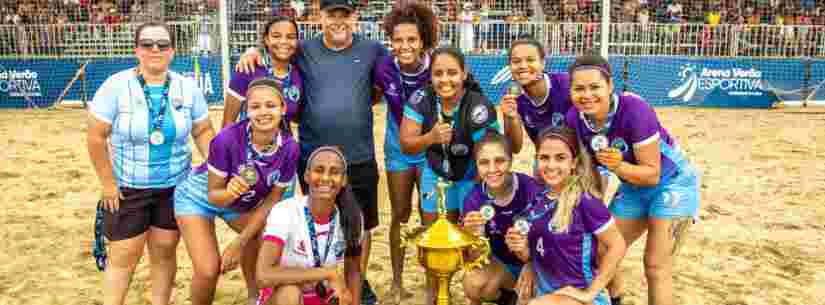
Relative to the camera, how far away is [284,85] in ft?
13.8

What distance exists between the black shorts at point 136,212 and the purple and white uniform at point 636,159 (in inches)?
89.3

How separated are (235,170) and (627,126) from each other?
202 centimetres

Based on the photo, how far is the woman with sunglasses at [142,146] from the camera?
3.69 metres

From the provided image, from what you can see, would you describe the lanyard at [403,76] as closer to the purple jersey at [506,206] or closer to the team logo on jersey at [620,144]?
the purple jersey at [506,206]

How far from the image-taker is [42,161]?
930 centimetres

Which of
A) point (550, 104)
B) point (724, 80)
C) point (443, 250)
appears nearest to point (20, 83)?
point (550, 104)

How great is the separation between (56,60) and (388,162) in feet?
40.0

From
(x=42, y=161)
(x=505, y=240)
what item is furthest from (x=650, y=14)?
(x=505, y=240)

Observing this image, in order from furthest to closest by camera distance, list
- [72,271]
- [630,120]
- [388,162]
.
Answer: [72,271] < [388,162] < [630,120]

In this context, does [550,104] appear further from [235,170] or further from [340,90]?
[235,170]

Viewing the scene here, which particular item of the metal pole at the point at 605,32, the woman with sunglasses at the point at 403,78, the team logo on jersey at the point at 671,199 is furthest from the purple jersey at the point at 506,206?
the metal pole at the point at 605,32

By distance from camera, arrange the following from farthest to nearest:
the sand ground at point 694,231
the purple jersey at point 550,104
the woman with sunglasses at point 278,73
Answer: the sand ground at point 694,231 < the woman with sunglasses at point 278,73 < the purple jersey at point 550,104

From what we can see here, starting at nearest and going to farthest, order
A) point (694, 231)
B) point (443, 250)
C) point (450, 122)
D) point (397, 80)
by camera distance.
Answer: point (443, 250)
point (450, 122)
point (397, 80)
point (694, 231)

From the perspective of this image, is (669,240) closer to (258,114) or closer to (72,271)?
(258,114)
